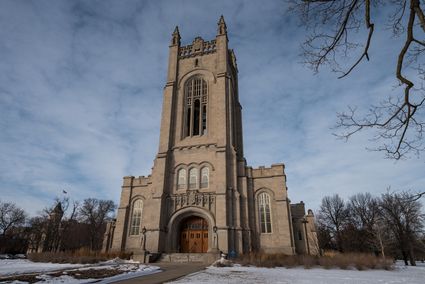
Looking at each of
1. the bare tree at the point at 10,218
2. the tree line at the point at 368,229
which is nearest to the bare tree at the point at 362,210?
the tree line at the point at 368,229

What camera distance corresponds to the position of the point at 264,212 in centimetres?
2484

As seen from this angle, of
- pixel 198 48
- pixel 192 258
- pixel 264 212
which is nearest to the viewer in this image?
pixel 192 258

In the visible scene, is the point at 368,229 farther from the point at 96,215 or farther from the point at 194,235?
the point at 96,215

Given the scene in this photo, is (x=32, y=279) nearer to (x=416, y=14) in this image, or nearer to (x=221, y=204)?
(x=416, y=14)

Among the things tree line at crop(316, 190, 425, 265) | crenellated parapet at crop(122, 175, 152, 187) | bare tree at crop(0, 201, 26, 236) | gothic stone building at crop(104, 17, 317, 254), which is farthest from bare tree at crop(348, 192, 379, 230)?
bare tree at crop(0, 201, 26, 236)

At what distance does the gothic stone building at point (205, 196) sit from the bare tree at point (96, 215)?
2105cm

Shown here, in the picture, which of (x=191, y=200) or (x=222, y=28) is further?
(x=222, y=28)

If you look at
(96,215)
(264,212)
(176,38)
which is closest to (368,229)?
(264,212)

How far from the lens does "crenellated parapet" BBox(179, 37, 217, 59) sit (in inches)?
1345

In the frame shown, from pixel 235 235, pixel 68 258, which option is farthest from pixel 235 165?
pixel 68 258

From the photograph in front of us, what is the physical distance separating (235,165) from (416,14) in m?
22.4

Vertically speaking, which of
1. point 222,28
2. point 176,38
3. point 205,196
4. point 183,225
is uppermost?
point 222,28

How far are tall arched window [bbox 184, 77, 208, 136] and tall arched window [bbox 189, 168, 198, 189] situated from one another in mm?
4559

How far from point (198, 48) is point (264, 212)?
22282mm
